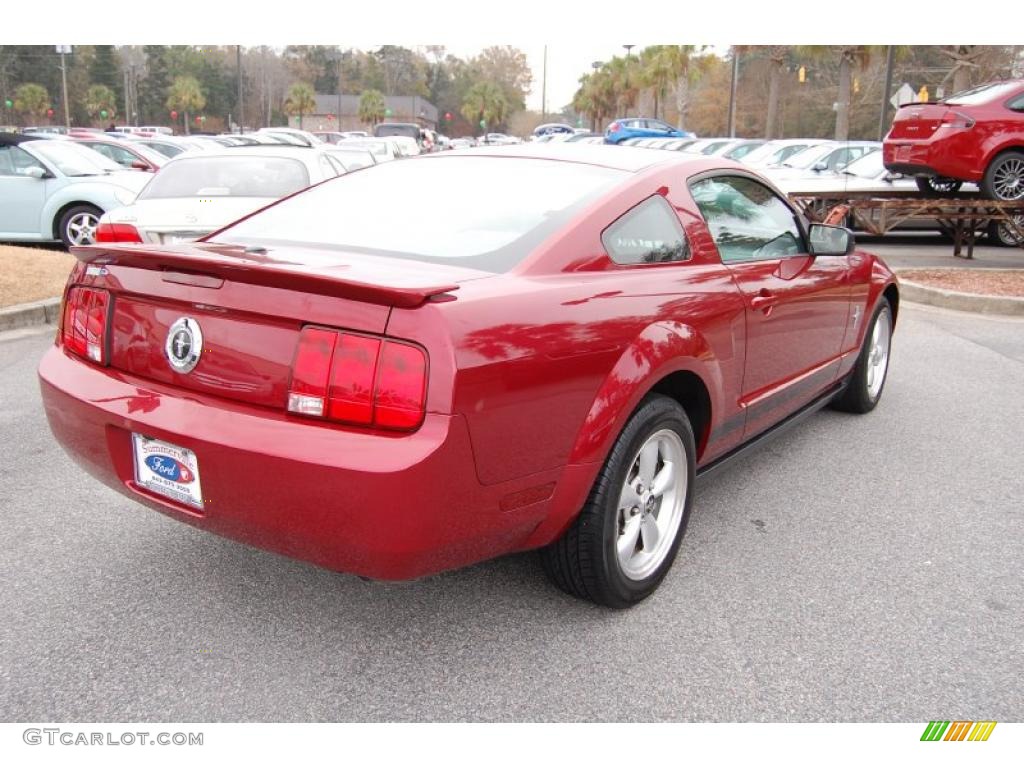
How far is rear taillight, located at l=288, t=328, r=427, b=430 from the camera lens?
2.23m

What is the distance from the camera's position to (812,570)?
336 cm

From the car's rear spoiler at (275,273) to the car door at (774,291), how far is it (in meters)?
1.62

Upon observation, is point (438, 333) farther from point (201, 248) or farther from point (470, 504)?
point (201, 248)

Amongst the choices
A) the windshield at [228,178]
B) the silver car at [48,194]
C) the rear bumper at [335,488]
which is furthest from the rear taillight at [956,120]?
the rear bumper at [335,488]

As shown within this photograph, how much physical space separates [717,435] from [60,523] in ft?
8.84

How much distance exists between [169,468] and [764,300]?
7.87 feet

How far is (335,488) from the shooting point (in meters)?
2.25

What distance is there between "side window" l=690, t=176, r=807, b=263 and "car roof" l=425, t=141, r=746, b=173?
89mm

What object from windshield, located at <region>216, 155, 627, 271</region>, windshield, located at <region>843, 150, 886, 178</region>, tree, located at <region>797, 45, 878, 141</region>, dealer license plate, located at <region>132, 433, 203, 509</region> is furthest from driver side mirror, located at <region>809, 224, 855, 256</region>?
tree, located at <region>797, 45, 878, 141</region>

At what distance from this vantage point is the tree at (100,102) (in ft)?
279

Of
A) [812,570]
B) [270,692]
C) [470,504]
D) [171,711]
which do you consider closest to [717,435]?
[812,570]
